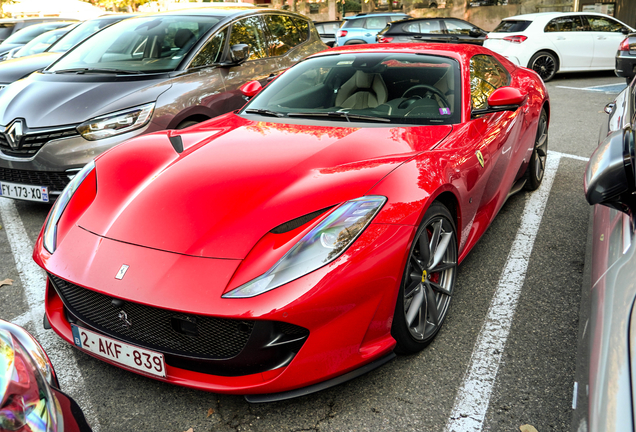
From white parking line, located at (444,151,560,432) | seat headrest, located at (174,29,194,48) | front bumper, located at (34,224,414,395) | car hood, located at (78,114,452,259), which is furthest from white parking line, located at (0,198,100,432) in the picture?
seat headrest, located at (174,29,194,48)

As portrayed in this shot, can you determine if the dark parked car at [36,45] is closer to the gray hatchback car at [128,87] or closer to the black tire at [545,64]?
Result: the gray hatchback car at [128,87]

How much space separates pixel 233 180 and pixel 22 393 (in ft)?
4.23

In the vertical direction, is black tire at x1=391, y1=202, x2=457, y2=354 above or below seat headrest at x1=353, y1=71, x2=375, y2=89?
below

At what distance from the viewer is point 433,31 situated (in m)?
13.4

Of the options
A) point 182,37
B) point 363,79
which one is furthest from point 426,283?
point 182,37

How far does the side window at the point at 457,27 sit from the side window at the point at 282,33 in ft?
27.4

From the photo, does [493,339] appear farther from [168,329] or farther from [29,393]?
[29,393]

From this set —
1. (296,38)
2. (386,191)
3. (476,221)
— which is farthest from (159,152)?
(296,38)

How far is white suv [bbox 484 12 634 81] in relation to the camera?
1112 cm

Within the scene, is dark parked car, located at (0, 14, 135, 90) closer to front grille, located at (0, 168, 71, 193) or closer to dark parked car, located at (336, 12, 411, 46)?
front grille, located at (0, 168, 71, 193)

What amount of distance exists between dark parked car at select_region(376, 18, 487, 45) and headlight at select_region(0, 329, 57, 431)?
41.9ft

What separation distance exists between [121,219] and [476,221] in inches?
76.2

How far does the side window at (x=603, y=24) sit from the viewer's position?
37.7 feet

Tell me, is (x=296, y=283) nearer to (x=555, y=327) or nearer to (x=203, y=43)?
(x=555, y=327)
